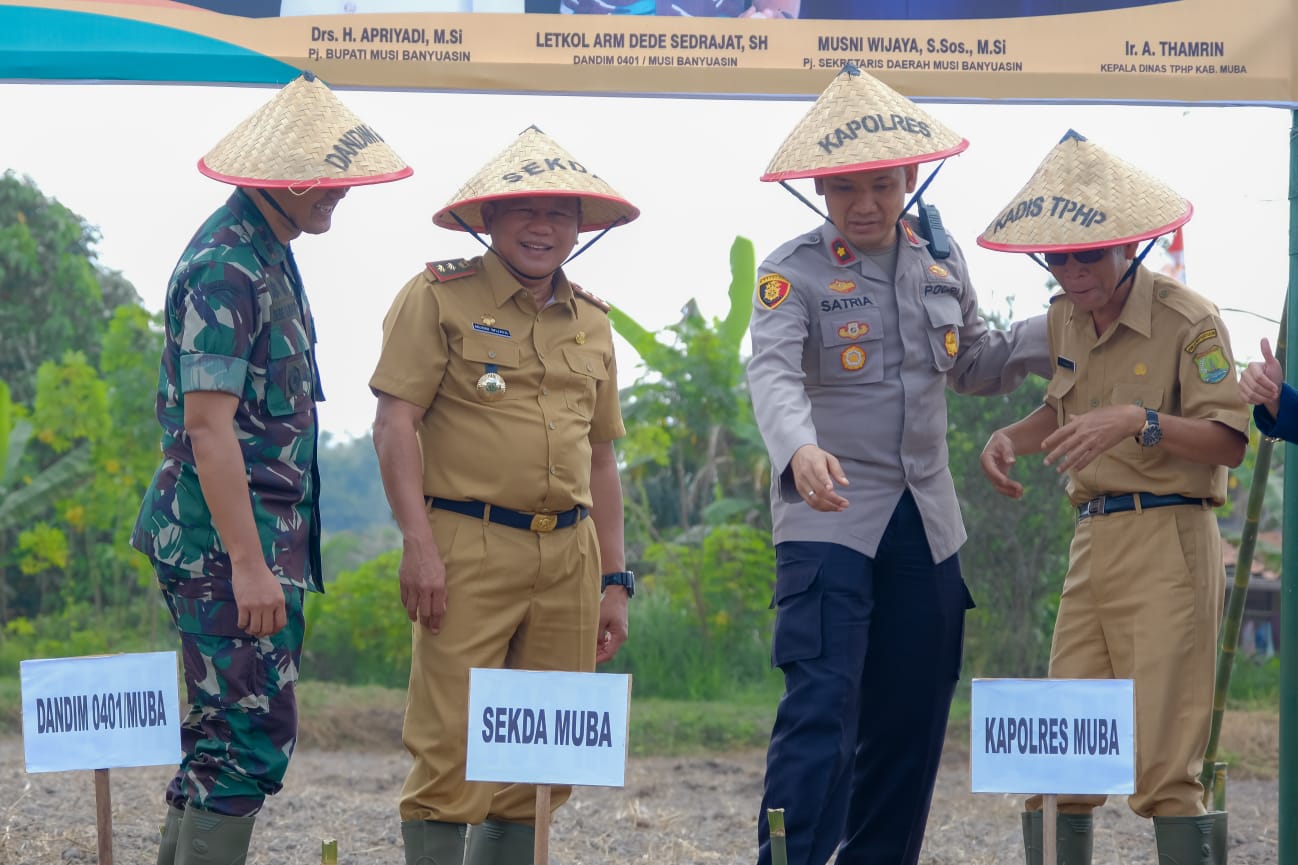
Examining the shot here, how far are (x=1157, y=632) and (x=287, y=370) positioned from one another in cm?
219

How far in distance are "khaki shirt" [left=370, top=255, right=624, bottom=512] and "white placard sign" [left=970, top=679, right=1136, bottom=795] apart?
1164mm

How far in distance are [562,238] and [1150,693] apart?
1841 millimetres

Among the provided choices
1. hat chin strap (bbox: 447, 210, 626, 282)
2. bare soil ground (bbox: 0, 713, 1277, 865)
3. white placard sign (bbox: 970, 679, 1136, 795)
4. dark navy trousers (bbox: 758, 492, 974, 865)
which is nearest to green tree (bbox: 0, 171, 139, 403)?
bare soil ground (bbox: 0, 713, 1277, 865)

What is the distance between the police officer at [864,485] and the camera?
11.8ft

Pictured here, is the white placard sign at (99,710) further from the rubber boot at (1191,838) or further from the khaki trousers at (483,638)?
the rubber boot at (1191,838)

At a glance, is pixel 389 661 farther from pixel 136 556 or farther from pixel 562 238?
pixel 562 238

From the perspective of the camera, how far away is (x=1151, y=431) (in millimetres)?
3598

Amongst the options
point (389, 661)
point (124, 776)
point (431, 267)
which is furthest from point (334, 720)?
point (431, 267)

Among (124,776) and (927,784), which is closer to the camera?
(927,784)

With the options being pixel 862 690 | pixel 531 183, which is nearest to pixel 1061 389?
pixel 862 690

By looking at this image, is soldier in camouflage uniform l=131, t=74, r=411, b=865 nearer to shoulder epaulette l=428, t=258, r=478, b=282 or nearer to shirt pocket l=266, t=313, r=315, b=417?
shirt pocket l=266, t=313, r=315, b=417

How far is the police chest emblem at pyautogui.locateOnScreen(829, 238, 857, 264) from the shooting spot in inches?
150

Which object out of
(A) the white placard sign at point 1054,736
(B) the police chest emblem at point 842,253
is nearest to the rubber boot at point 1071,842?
(A) the white placard sign at point 1054,736

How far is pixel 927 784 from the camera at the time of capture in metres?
3.81
